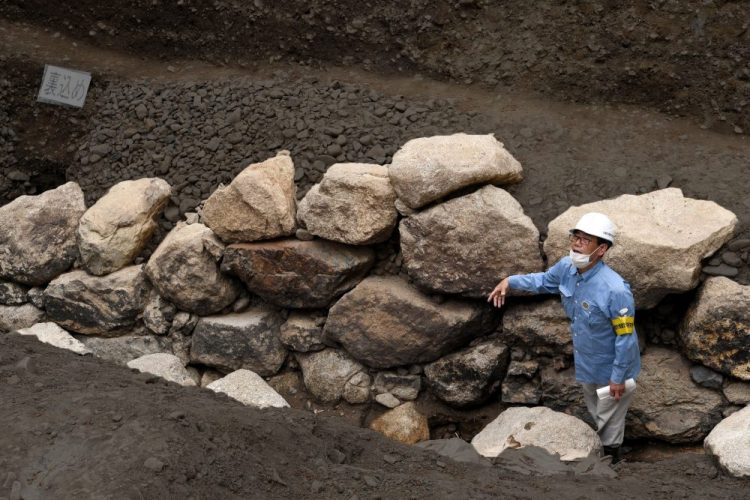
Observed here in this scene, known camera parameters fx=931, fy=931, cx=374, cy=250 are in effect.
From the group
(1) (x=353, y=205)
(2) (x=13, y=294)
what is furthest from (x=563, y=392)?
(2) (x=13, y=294)

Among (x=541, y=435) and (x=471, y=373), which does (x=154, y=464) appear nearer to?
(x=541, y=435)

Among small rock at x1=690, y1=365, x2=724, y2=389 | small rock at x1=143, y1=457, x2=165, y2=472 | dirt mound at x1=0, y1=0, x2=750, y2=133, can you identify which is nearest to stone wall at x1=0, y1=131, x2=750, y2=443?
small rock at x1=690, y1=365, x2=724, y2=389

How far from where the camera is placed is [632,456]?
19.8ft

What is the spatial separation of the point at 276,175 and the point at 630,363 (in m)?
2.88

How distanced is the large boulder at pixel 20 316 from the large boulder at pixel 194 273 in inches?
45.8

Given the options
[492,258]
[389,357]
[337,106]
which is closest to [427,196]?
[492,258]

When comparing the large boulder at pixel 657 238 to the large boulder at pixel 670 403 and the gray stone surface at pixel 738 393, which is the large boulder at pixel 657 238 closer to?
the large boulder at pixel 670 403

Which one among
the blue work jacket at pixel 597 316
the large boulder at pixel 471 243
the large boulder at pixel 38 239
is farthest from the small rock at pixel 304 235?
the large boulder at pixel 38 239

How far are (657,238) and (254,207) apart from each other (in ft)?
9.02

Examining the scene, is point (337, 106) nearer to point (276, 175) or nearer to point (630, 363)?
point (276, 175)

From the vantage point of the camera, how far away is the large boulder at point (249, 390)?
20.1 feet

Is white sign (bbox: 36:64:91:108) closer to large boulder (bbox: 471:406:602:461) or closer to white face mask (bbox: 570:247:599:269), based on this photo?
large boulder (bbox: 471:406:602:461)

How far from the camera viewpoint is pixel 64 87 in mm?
8758

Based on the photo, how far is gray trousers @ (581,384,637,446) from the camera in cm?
552
